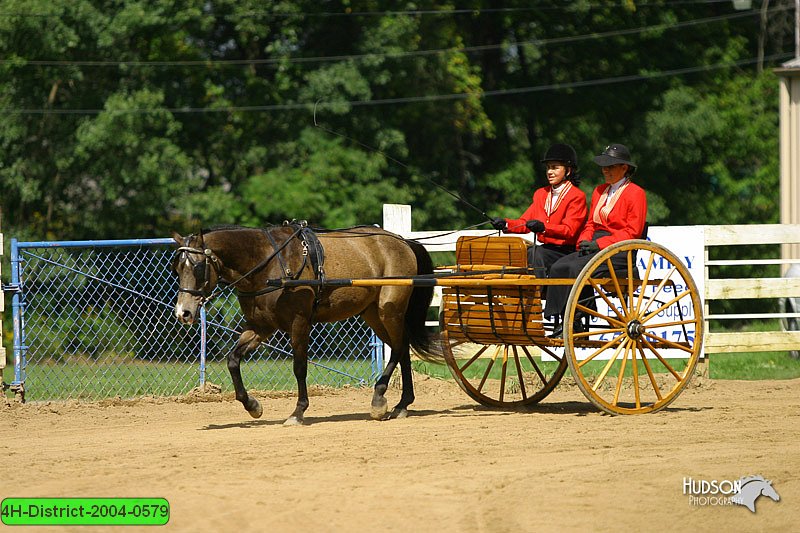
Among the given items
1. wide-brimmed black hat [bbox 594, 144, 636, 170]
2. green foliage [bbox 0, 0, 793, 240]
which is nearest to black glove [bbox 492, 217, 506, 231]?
wide-brimmed black hat [bbox 594, 144, 636, 170]

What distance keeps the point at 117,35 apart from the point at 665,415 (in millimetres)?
15271

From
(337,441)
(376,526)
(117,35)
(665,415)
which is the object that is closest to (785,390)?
(665,415)

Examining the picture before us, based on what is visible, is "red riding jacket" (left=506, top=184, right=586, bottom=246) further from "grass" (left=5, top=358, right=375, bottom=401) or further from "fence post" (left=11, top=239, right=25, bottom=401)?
"fence post" (left=11, top=239, right=25, bottom=401)

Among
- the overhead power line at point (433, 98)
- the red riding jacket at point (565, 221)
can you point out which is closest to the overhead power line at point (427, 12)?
the overhead power line at point (433, 98)

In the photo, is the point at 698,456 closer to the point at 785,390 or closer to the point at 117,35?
the point at 785,390

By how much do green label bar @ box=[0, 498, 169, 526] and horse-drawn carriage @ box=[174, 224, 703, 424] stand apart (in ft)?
8.77

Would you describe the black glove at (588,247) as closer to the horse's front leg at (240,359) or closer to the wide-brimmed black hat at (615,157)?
the wide-brimmed black hat at (615,157)

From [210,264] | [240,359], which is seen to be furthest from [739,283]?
[210,264]

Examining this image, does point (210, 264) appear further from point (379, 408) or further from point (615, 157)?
point (615, 157)

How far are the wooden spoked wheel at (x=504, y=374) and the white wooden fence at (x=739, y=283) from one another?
119 cm

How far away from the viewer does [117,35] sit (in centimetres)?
2170

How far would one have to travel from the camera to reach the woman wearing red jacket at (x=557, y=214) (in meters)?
9.86

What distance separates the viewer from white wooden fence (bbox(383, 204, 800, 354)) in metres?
13.0

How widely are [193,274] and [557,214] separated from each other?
314cm
